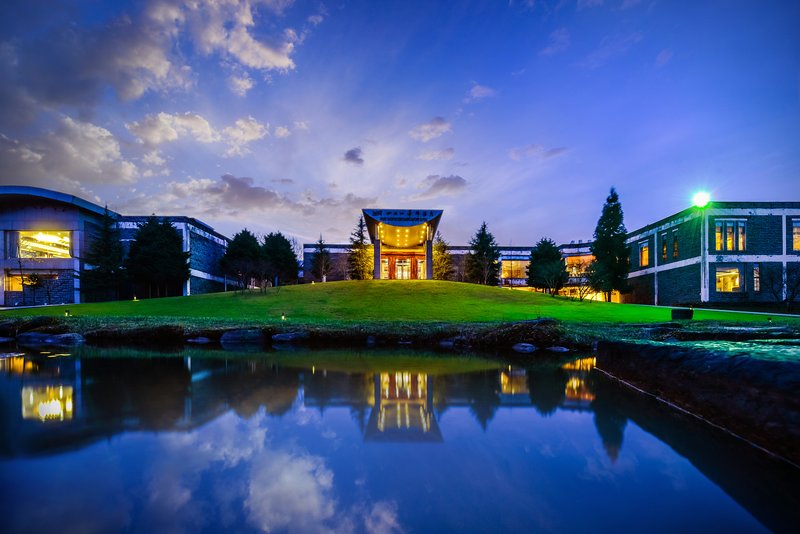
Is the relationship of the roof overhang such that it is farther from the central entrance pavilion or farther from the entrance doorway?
the entrance doorway


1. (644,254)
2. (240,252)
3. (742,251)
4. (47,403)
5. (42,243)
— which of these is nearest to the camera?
(47,403)

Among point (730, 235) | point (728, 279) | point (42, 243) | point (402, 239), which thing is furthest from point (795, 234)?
point (42, 243)

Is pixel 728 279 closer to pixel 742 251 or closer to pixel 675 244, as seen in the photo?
pixel 742 251

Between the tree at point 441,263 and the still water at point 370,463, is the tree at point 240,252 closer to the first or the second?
the tree at point 441,263

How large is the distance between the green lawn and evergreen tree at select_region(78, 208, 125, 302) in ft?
27.2

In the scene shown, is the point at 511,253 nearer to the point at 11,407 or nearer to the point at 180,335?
the point at 180,335

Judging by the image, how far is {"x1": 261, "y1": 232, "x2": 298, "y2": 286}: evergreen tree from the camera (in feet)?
157

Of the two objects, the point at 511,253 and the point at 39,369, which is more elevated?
the point at 511,253

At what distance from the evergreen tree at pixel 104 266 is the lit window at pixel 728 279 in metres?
53.6

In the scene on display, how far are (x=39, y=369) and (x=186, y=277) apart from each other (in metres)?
31.8

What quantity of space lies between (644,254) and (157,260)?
51951 mm

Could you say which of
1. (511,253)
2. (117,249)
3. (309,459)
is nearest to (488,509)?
(309,459)

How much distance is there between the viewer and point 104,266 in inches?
1280

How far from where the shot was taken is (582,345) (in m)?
10.7
